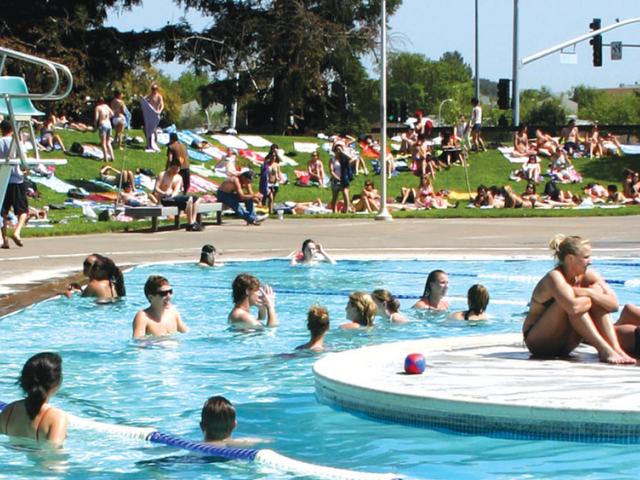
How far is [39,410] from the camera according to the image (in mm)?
7488

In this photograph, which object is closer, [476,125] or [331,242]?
[331,242]

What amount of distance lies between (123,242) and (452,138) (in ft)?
73.8

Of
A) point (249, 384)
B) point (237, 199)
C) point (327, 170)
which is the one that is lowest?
point (249, 384)

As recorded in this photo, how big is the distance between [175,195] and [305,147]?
17.2 meters

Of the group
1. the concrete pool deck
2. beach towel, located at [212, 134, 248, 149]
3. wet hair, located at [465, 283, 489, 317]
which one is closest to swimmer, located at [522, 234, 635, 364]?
wet hair, located at [465, 283, 489, 317]

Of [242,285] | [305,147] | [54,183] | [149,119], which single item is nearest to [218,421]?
[242,285]

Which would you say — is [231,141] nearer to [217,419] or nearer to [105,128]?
[105,128]

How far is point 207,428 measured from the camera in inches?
298

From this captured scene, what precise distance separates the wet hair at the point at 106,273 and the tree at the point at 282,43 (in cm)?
3536

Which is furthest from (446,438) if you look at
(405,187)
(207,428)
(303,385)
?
(405,187)

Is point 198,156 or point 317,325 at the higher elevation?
point 198,156

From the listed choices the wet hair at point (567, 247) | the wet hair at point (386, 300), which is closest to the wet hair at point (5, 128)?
the wet hair at point (386, 300)

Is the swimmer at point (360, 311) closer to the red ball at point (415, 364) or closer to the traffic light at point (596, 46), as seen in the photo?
the red ball at point (415, 364)

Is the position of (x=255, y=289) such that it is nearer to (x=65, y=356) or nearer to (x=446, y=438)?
(x=65, y=356)
